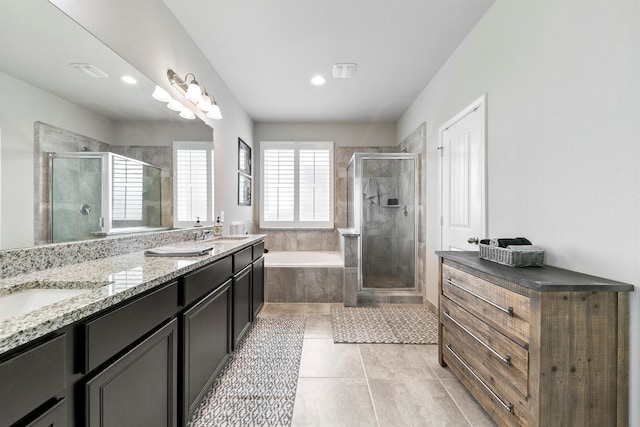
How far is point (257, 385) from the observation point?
5.97 feet

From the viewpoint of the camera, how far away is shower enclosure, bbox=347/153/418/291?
362 cm

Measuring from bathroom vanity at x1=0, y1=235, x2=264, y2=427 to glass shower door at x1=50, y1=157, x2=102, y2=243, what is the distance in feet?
0.54

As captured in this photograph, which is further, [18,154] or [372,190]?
[372,190]

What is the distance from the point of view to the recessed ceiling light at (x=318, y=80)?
10.1 feet

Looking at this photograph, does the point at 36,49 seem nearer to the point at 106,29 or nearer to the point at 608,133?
the point at 106,29

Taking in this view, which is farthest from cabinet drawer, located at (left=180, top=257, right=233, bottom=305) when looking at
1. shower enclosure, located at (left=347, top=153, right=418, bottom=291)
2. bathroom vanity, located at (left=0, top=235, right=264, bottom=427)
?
shower enclosure, located at (left=347, top=153, right=418, bottom=291)

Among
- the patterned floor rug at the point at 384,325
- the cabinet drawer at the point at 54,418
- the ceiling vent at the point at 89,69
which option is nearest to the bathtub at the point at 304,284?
the patterned floor rug at the point at 384,325

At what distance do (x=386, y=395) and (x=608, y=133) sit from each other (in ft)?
5.79

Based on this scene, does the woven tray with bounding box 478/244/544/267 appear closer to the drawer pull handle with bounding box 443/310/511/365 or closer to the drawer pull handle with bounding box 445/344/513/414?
the drawer pull handle with bounding box 443/310/511/365

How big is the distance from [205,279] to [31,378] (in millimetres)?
912

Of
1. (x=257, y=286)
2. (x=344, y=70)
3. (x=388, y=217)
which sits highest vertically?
(x=344, y=70)

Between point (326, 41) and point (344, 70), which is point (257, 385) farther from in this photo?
point (344, 70)

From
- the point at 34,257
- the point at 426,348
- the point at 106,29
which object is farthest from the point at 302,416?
the point at 106,29

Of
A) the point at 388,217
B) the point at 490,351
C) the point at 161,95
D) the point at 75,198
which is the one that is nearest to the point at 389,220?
the point at 388,217
